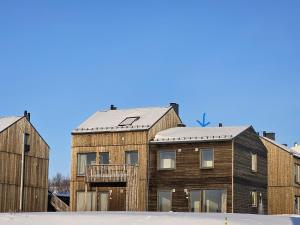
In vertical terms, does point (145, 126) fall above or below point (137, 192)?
above

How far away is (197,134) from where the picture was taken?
46688 millimetres

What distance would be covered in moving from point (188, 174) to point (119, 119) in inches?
322

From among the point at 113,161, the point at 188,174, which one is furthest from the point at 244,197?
the point at 113,161

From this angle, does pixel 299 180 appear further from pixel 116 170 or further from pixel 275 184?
pixel 116 170

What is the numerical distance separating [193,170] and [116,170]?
5.80 meters

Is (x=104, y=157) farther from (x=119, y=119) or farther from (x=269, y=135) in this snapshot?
(x=269, y=135)

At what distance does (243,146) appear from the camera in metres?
46.8

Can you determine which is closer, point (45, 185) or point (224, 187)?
point (224, 187)

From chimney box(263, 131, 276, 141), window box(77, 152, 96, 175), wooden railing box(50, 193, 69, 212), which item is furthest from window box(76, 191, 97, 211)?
chimney box(263, 131, 276, 141)

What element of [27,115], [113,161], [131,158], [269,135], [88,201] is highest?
[27,115]

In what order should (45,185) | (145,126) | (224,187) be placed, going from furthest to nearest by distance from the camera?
1. (45,185)
2. (145,126)
3. (224,187)

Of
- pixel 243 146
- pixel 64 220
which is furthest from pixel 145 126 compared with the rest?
pixel 64 220

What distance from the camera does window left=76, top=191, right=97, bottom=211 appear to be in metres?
48.3

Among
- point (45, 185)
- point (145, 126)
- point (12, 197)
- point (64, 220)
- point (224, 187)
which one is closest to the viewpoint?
point (64, 220)
